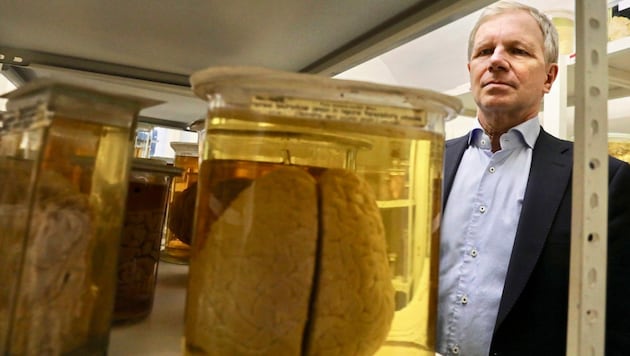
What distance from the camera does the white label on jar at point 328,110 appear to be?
11.4 inches

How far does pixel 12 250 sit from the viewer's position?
0.94ft

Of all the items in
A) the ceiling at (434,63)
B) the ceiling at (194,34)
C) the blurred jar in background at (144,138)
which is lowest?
the blurred jar in background at (144,138)

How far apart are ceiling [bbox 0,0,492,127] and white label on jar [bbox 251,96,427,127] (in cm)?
20

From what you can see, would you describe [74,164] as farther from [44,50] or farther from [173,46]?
[44,50]

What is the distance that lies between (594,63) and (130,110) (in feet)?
1.15

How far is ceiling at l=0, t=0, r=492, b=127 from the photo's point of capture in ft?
1.77

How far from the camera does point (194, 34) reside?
0.65 m

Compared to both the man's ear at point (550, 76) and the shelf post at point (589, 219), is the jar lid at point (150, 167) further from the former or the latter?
the man's ear at point (550, 76)

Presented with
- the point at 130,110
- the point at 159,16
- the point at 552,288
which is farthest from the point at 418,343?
the point at 552,288

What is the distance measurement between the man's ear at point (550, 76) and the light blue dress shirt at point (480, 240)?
152 mm

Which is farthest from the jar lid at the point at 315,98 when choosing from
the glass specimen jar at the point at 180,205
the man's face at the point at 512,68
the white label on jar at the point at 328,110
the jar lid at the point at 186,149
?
the man's face at the point at 512,68

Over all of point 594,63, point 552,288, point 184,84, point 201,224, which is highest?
point 184,84

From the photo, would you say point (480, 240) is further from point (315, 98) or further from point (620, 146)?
point (315, 98)

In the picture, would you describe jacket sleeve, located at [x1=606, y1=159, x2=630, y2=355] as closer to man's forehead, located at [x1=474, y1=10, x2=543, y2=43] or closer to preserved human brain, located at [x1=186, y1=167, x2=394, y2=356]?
man's forehead, located at [x1=474, y1=10, x2=543, y2=43]
